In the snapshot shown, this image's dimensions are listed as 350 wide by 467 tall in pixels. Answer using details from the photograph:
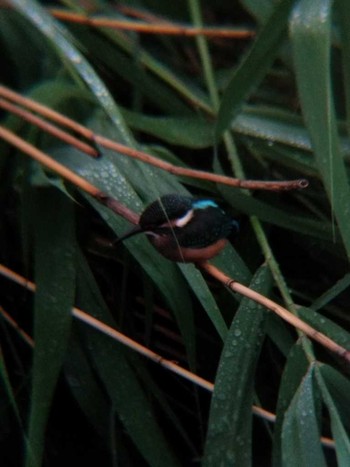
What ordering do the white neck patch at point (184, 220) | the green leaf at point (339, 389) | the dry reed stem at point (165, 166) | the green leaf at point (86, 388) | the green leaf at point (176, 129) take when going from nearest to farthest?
the dry reed stem at point (165, 166)
the green leaf at point (339, 389)
the white neck patch at point (184, 220)
the green leaf at point (86, 388)
the green leaf at point (176, 129)

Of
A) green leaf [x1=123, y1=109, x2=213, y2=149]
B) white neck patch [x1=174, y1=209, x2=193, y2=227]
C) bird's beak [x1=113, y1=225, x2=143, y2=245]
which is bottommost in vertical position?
bird's beak [x1=113, y1=225, x2=143, y2=245]

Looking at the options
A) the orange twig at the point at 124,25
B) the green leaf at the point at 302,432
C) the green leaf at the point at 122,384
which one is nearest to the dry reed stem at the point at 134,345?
the green leaf at the point at 122,384

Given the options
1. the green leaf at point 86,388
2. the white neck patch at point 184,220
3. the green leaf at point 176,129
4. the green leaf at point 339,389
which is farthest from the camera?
the green leaf at point 176,129

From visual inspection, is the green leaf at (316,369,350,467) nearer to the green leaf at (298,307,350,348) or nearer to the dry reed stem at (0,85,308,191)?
the green leaf at (298,307,350,348)

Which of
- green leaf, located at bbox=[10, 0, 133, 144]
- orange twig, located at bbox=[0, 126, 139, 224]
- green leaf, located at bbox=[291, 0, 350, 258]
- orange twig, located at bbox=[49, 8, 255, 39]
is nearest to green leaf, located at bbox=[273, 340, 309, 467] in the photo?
green leaf, located at bbox=[291, 0, 350, 258]

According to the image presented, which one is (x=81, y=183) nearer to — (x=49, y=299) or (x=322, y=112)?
(x=49, y=299)

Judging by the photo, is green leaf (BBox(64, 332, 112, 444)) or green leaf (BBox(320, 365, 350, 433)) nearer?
green leaf (BBox(320, 365, 350, 433))

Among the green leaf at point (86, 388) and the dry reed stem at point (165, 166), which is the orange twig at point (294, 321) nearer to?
the dry reed stem at point (165, 166)

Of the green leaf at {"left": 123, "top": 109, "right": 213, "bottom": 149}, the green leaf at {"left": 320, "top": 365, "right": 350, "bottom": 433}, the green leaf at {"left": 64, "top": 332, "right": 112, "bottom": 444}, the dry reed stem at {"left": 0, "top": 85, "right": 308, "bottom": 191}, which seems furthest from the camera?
the green leaf at {"left": 123, "top": 109, "right": 213, "bottom": 149}
